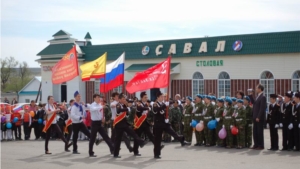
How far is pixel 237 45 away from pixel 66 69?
15.1m

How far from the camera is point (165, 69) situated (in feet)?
61.0

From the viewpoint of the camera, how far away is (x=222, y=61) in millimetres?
34375

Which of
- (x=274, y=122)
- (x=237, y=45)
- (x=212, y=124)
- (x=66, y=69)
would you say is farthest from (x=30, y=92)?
(x=274, y=122)

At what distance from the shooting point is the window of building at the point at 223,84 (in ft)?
112

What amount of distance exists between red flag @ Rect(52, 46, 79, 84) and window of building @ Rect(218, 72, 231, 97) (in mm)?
15175

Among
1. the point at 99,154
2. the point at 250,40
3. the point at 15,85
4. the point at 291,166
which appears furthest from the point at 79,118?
the point at 15,85

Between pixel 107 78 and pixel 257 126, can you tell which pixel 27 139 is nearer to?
pixel 107 78

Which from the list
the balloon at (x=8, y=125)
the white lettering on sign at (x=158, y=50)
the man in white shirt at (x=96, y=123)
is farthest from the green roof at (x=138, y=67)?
the man in white shirt at (x=96, y=123)

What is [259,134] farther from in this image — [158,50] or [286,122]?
[158,50]

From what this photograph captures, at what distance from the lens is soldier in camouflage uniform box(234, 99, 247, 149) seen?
714 inches

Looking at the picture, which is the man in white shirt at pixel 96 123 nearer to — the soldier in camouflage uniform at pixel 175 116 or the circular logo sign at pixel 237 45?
the soldier in camouflage uniform at pixel 175 116

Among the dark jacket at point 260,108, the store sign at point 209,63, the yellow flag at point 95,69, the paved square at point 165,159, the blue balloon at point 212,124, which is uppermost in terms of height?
the store sign at point 209,63

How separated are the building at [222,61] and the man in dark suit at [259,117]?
44.1 ft

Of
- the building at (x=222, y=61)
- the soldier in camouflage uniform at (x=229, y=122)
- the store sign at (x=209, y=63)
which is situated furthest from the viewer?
the store sign at (x=209, y=63)
